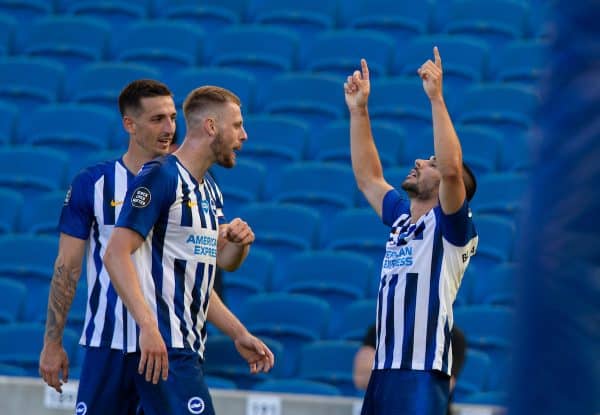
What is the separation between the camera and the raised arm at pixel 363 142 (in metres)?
5.16

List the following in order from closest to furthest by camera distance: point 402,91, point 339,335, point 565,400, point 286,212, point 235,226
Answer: point 565,400
point 235,226
point 339,335
point 286,212
point 402,91

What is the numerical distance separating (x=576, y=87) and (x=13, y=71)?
29.9 feet

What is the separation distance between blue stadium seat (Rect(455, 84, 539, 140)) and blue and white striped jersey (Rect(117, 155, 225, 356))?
16.1 ft

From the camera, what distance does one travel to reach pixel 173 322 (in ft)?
14.5

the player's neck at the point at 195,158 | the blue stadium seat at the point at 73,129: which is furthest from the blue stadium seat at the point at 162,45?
the player's neck at the point at 195,158

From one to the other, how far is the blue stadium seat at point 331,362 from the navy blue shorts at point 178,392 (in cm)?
281

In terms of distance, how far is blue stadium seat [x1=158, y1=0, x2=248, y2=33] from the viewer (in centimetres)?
1060

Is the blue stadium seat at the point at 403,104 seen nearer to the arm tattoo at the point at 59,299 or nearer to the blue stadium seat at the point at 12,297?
the blue stadium seat at the point at 12,297

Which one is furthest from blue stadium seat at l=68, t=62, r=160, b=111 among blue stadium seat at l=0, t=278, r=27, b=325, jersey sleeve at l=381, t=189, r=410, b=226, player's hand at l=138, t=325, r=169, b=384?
player's hand at l=138, t=325, r=169, b=384

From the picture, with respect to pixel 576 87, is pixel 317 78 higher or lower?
higher

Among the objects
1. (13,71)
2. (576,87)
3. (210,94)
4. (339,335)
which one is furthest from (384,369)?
(13,71)

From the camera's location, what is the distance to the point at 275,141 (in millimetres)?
9062

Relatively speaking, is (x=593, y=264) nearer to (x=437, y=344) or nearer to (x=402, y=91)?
(x=437, y=344)

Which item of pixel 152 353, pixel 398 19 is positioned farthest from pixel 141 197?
pixel 398 19
